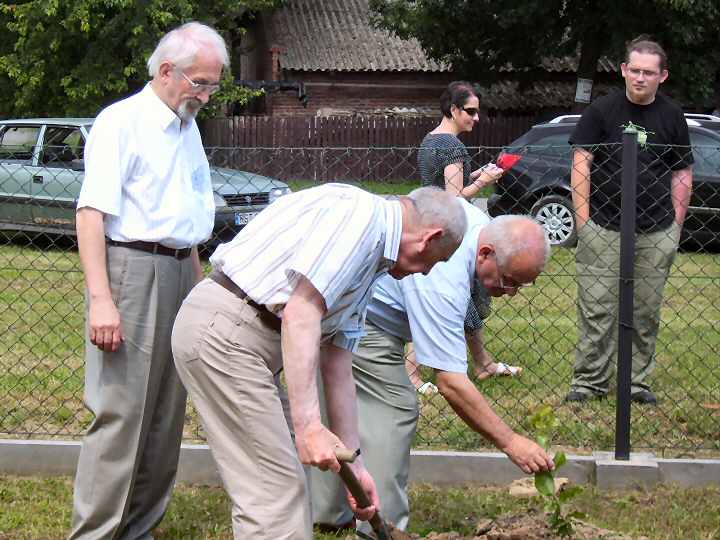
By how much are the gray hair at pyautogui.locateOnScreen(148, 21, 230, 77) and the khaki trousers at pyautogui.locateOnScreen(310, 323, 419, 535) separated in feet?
3.73

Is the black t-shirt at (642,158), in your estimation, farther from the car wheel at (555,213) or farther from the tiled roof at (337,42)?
the tiled roof at (337,42)

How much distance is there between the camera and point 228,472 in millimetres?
3121

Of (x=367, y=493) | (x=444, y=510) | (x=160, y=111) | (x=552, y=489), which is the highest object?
(x=160, y=111)

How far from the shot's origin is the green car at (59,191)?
7.66 meters

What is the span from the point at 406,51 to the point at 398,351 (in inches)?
1090

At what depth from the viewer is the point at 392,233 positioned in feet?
9.72

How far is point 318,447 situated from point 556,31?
21.7 meters

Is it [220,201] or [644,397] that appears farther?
[220,201]

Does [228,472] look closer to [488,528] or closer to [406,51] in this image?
[488,528]

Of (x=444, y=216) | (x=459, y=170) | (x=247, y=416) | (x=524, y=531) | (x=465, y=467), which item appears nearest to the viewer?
(x=444, y=216)

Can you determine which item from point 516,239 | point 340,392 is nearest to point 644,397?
point 516,239

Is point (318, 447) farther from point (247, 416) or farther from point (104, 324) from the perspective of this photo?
point (104, 324)

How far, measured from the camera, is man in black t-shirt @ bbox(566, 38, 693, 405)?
18.7ft

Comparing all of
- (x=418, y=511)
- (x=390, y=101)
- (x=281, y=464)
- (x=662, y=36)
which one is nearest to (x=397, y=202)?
(x=281, y=464)
